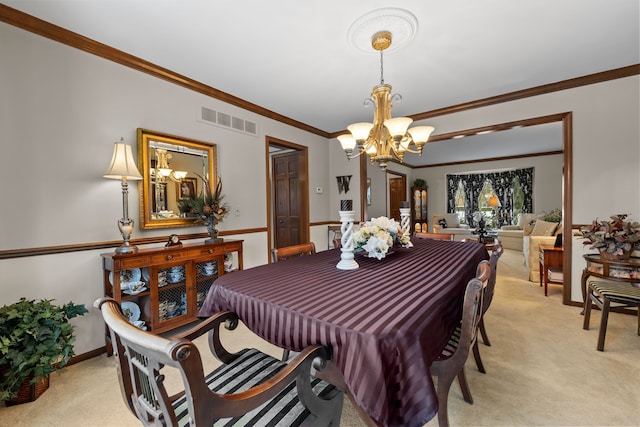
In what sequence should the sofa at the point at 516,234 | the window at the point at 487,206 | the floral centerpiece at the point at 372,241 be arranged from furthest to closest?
the window at the point at 487,206
the sofa at the point at 516,234
the floral centerpiece at the point at 372,241

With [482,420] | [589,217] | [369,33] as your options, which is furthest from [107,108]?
[589,217]

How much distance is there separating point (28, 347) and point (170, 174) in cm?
167

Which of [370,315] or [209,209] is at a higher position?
[209,209]

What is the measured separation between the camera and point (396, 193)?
8977 mm

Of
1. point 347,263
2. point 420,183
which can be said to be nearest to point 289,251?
point 347,263

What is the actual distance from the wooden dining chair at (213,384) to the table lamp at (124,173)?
1.49 meters

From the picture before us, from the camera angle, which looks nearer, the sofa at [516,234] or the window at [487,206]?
the sofa at [516,234]

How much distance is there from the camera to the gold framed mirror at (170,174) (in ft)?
8.50

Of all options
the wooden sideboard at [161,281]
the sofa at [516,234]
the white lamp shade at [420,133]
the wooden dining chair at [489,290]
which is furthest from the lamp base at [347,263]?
the sofa at [516,234]

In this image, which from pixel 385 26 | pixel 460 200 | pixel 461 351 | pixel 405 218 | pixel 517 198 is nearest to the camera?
pixel 461 351

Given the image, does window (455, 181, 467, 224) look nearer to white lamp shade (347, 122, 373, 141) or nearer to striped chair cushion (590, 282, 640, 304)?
striped chair cushion (590, 282, 640, 304)

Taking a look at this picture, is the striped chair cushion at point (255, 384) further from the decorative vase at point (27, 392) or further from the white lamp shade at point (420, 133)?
the white lamp shade at point (420, 133)

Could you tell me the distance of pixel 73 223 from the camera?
7.16 feet

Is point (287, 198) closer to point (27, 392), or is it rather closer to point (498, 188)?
point (27, 392)
